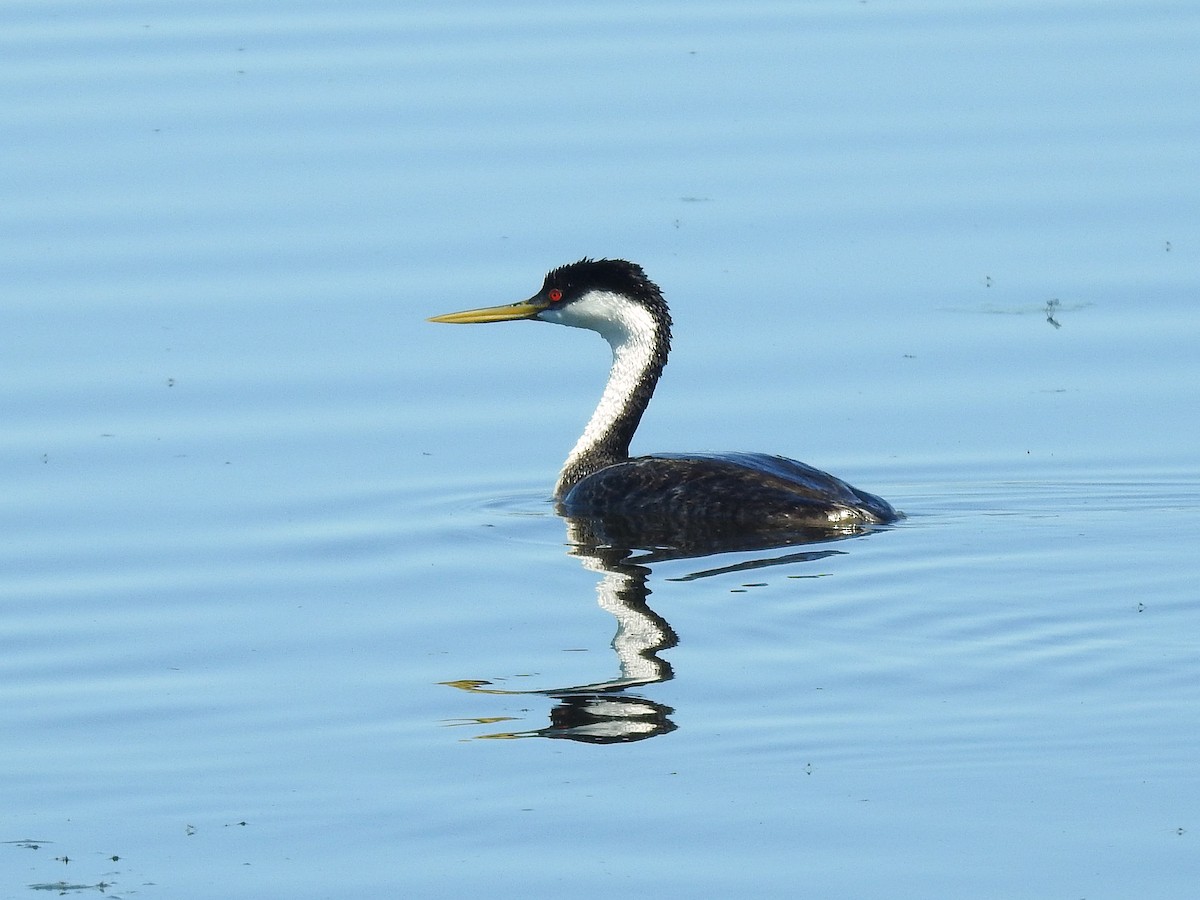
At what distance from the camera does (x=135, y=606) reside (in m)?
10.4

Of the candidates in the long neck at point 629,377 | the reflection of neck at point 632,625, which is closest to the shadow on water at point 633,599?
the reflection of neck at point 632,625

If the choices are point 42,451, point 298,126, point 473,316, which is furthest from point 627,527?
point 298,126

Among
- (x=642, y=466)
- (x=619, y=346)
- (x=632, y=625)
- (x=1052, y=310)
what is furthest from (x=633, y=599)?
(x=1052, y=310)

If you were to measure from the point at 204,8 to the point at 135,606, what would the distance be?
14.5 m

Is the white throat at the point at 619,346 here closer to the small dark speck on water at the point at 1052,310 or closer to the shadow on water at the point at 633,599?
the shadow on water at the point at 633,599

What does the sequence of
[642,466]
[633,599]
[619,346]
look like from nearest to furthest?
1. [633,599]
2. [642,466]
3. [619,346]

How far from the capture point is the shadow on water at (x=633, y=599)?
8.62 m

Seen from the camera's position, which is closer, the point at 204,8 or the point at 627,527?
the point at 627,527

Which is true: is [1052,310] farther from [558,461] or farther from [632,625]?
[632,625]

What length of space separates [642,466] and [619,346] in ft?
4.39

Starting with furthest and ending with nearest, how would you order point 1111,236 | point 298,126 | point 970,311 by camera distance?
1. point 298,126
2. point 1111,236
3. point 970,311

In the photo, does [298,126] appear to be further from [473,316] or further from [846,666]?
[846,666]

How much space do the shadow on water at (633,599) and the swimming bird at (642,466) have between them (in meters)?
0.10

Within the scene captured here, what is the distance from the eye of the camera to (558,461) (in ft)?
43.8
